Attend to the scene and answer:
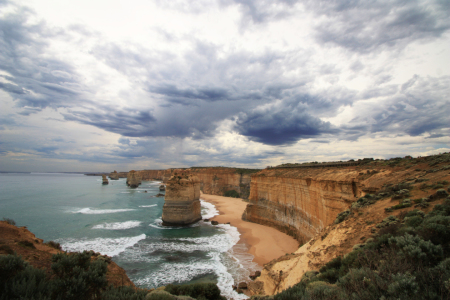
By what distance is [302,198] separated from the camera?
2012cm

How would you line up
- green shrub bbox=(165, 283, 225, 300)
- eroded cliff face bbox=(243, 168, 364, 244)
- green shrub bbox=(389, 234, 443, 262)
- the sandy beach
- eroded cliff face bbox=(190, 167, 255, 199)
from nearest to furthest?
1. green shrub bbox=(389, 234, 443, 262)
2. green shrub bbox=(165, 283, 225, 300)
3. eroded cliff face bbox=(243, 168, 364, 244)
4. the sandy beach
5. eroded cliff face bbox=(190, 167, 255, 199)

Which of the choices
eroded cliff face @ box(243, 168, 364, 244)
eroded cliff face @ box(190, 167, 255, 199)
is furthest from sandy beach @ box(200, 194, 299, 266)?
eroded cliff face @ box(190, 167, 255, 199)

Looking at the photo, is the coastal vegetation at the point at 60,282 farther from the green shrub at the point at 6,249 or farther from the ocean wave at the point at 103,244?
the ocean wave at the point at 103,244

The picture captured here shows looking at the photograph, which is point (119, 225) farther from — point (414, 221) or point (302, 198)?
point (414, 221)

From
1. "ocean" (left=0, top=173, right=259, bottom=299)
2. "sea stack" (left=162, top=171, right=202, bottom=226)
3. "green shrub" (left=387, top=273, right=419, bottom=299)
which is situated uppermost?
"green shrub" (left=387, top=273, right=419, bottom=299)

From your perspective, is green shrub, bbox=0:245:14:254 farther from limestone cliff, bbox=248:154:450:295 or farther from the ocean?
limestone cliff, bbox=248:154:450:295

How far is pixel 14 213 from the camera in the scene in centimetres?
3062

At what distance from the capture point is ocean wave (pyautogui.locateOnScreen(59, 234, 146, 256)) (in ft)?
61.3

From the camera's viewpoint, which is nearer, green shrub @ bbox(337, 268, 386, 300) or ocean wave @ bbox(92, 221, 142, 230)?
green shrub @ bbox(337, 268, 386, 300)

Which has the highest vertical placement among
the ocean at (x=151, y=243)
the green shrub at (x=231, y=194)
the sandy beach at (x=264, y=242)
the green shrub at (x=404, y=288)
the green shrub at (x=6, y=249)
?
the green shrub at (x=404, y=288)

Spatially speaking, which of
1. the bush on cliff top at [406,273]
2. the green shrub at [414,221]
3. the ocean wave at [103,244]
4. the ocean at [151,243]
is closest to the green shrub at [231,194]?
the ocean at [151,243]

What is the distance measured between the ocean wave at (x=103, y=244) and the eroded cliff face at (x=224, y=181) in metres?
40.2

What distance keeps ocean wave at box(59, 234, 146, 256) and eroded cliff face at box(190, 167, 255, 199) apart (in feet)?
132

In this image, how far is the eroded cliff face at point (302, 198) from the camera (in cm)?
1387
